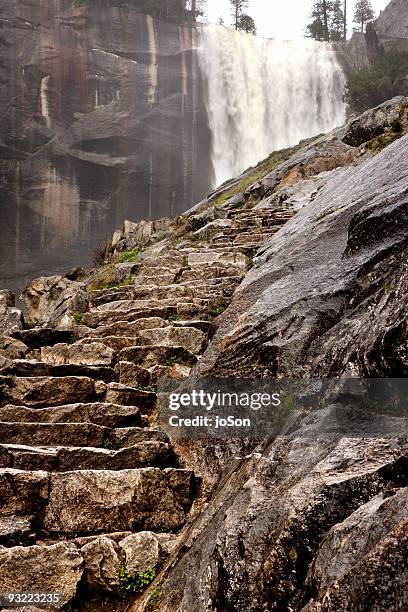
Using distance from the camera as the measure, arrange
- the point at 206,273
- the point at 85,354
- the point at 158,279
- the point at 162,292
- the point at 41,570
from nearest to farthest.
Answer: the point at 41,570 → the point at 85,354 → the point at 162,292 → the point at 206,273 → the point at 158,279

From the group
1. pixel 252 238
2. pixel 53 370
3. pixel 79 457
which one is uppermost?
pixel 252 238

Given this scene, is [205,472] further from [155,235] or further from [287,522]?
[155,235]

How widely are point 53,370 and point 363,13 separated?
46.3 m

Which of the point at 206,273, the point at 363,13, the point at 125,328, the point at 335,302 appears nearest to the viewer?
the point at 335,302

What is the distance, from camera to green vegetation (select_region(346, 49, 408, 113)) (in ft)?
98.4

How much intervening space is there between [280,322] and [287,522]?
102 inches

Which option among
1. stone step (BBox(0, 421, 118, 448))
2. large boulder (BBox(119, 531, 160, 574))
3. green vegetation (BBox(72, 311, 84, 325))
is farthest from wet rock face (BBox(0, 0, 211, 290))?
large boulder (BBox(119, 531, 160, 574))

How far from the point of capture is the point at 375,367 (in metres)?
Result: 3.64

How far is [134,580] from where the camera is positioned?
12.3ft

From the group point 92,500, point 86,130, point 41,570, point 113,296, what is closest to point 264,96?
point 86,130

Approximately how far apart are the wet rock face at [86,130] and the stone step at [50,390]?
28.5 m

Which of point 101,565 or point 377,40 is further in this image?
point 377,40

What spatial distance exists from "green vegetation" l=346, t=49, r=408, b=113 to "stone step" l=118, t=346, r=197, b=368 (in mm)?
27263

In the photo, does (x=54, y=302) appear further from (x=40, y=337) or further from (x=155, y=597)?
(x=155, y=597)
